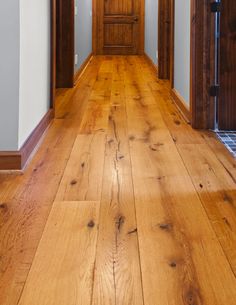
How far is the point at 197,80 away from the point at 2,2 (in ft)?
4.22

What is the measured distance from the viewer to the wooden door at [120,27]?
894 centimetres

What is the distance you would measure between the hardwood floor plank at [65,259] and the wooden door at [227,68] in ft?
4.56

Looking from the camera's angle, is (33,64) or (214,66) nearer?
→ (33,64)

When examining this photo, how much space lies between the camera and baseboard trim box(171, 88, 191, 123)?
305 centimetres

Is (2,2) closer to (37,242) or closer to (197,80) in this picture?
(37,242)

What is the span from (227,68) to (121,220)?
5.05 ft

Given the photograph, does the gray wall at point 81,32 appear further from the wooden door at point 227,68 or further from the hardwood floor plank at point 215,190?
→ the hardwood floor plank at point 215,190

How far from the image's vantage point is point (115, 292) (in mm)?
1103

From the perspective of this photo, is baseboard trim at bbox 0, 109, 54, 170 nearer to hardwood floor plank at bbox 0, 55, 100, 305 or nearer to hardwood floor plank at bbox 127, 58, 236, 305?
hardwood floor plank at bbox 0, 55, 100, 305

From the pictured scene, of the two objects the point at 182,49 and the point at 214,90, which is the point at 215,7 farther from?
the point at 182,49

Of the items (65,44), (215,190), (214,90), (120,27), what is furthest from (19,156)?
(120,27)

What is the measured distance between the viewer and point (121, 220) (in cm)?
153

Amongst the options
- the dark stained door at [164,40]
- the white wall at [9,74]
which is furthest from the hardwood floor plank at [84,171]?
the dark stained door at [164,40]

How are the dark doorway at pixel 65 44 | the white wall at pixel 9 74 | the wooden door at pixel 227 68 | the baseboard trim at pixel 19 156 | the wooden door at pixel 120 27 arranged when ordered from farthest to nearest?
the wooden door at pixel 120 27
the dark doorway at pixel 65 44
the wooden door at pixel 227 68
the baseboard trim at pixel 19 156
the white wall at pixel 9 74
